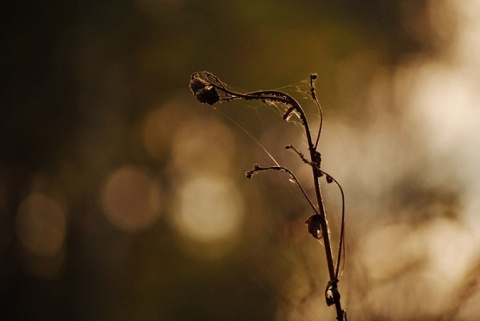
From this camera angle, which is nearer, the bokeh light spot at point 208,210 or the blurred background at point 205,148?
the blurred background at point 205,148

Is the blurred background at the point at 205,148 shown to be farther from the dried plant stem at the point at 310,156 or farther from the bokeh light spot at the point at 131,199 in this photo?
the dried plant stem at the point at 310,156

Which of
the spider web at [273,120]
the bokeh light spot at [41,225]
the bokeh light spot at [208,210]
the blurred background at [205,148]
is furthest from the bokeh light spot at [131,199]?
the spider web at [273,120]

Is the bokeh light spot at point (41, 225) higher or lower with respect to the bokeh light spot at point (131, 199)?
lower

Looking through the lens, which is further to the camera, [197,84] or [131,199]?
[131,199]

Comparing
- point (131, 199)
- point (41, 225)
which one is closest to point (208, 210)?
point (131, 199)

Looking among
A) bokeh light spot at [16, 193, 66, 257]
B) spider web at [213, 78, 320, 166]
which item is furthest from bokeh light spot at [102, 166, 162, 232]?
spider web at [213, 78, 320, 166]

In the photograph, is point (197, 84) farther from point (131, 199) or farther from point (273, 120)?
point (131, 199)

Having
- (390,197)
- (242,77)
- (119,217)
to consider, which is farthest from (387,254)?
(119,217)
